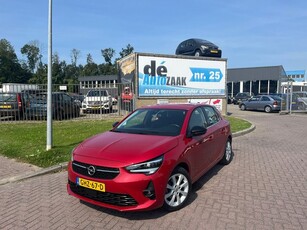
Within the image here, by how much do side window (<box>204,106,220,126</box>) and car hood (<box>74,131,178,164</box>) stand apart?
178 cm

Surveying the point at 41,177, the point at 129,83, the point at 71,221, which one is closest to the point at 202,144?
the point at 71,221

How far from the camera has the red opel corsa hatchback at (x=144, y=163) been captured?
12.5ft

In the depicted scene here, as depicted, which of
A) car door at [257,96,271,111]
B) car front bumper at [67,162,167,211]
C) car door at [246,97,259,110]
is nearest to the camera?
car front bumper at [67,162,167,211]

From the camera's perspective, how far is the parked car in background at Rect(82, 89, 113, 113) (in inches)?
730

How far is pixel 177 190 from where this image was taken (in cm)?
434

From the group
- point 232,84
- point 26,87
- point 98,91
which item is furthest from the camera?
point 232,84

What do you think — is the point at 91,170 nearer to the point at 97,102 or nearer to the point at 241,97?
the point at 97,102

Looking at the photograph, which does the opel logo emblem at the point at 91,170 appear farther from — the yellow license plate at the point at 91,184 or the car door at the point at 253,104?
the car door at the point at 253,104

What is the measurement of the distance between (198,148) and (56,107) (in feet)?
40.4

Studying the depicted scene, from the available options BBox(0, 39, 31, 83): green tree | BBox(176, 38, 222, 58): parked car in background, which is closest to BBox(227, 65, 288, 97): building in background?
BBox(176, 38, 222, 58): parked car in background

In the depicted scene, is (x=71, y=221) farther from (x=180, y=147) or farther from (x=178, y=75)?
(x=178, y=75)

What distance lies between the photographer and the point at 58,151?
7.60 m

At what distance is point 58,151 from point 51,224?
12.6ft

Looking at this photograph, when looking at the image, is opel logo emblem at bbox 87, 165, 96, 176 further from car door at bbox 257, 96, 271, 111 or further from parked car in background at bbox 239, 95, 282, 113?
car door at bbox 257, 96, 271, 111
